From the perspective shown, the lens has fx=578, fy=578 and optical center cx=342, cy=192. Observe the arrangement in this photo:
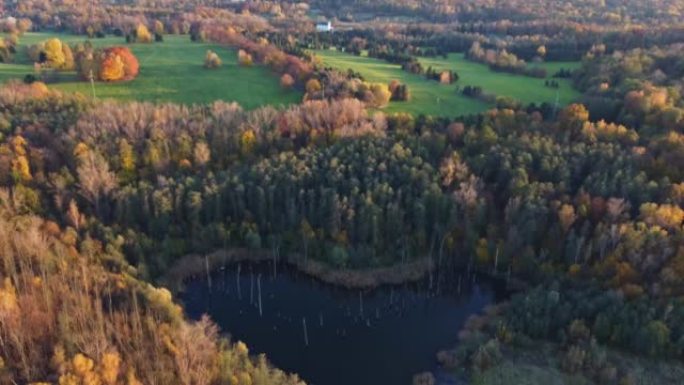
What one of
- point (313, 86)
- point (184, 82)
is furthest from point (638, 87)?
point (184, 82)

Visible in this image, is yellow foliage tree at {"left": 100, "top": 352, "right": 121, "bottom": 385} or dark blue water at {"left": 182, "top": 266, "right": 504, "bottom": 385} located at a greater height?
yellow foliage tree at {"left": 100, "top": 352, "right": 121, "bottom": 385}

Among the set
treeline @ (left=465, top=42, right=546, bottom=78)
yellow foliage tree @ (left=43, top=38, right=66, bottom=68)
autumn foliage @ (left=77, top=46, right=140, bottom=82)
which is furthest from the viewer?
treeline @ (left=465, top=42, right=546, bottom=78)

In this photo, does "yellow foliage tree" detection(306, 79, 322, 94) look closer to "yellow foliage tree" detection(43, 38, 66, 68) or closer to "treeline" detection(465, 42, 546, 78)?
"treeline" detection(465, 42, 546, 78)

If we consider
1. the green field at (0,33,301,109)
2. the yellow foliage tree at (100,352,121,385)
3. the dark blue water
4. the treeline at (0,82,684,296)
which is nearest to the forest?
the yellow foliage tree at (100,352,121,385)

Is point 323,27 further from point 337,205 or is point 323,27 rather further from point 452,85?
point 337,205

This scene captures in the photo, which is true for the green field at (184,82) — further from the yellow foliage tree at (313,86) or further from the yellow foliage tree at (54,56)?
the yellow foliage tree at (54,56)

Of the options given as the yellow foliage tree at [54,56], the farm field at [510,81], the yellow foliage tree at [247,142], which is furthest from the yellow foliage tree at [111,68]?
the farm field at [510,81]

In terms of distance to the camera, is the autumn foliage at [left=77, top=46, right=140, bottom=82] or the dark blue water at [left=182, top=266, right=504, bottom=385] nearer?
the dark blue water at [left=182, top=266, right=504, bottom=385]
